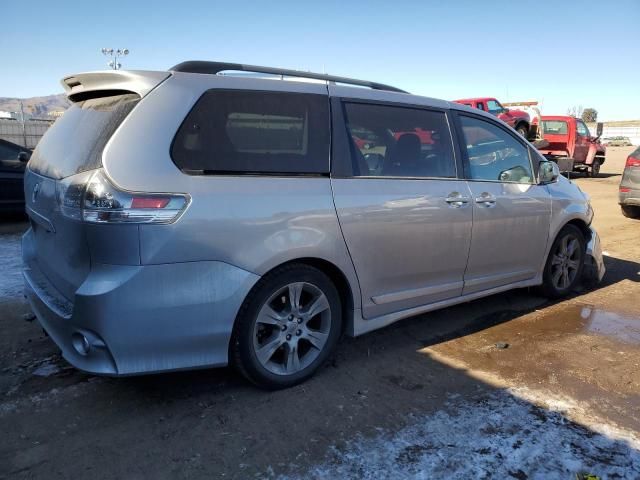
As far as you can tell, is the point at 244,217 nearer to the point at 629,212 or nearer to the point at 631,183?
the point at 631,183

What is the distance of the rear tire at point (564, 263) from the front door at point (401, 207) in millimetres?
1393

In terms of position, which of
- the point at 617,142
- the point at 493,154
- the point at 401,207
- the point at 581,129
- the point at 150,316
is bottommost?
the point at 150,316

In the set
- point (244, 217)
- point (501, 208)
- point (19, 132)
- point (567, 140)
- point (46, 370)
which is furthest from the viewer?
point (19, 132)

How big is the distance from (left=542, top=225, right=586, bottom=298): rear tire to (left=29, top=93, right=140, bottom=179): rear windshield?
3.88 metres

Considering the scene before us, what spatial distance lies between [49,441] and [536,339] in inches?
134

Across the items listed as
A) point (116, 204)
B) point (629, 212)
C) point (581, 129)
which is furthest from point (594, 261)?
point (581, 129)

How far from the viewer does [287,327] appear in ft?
10.2

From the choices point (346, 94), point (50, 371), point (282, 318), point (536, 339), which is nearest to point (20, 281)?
point (50, 371)

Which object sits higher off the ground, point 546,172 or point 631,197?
point 546,172

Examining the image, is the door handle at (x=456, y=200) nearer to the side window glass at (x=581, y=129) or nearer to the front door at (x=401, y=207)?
the front door at (x=401, y=207)

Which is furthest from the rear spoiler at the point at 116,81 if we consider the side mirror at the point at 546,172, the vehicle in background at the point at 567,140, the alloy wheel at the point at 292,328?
the vehicle in background at the point at 567,140

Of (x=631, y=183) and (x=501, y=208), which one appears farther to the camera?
(x=631, y=183)

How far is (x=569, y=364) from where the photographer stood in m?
3.63

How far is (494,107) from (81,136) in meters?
16.2
